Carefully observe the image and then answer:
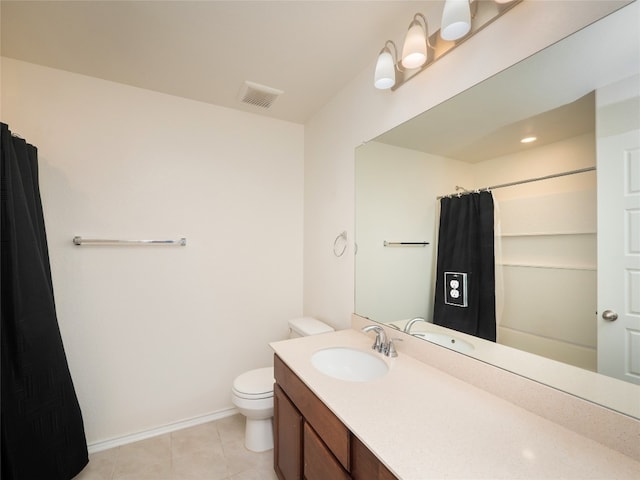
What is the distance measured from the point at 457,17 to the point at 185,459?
105 inches

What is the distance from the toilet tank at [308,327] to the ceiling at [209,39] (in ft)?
5.56

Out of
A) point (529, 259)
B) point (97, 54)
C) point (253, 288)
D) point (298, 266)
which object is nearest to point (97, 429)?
point (253, 288)

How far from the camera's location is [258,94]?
2.03 metres

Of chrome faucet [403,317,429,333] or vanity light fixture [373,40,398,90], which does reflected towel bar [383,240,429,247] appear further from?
vanity light fixture [373,40,398,90]

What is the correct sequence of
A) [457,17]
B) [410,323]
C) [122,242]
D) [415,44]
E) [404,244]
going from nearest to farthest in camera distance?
[457,17] → [415,44] → [410,323] → [404,244] → [122,242]

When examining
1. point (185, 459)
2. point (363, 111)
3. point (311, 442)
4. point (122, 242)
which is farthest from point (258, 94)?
point (185, 459)

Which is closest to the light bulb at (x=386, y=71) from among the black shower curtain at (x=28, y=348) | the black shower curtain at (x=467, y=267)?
the black shower curtain at (x=467, y=267)

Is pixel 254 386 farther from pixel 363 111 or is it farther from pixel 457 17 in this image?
pixel 457 17

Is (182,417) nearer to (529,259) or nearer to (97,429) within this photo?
(97,429)

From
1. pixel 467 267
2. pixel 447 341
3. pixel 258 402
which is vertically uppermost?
pixel 467 267

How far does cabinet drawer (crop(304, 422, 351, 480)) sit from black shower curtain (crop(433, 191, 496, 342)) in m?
0.72

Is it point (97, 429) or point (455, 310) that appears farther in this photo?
point (97, 429)

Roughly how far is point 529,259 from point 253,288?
6.17 feet

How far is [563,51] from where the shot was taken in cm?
88
